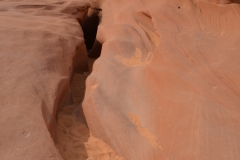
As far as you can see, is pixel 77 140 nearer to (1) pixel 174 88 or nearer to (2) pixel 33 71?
(2) pixel 33 71

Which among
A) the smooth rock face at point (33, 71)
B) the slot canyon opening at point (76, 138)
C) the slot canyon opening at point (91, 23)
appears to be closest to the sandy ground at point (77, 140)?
the slot canyon opening at point (76, 138)

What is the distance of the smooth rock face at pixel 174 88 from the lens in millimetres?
2027

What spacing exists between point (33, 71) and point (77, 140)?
80 centimetres

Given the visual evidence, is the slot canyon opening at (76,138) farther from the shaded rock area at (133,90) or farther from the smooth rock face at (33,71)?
the smooth rock face at (33,71)

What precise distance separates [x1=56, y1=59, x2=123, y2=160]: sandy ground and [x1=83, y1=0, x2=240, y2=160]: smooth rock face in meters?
0.08

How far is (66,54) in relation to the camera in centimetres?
333

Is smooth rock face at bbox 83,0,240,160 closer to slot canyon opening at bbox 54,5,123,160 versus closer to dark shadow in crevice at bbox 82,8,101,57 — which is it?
slot canyon opening at bbox 54,5,123,160

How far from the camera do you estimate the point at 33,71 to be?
270 centimetres

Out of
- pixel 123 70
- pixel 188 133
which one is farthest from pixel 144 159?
pixel 123 70

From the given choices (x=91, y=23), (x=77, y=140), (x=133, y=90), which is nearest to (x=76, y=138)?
(x=77, y=140)

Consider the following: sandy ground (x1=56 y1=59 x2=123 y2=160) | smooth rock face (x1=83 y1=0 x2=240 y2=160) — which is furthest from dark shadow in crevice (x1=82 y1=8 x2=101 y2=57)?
sandy ground (x1=56 y1=59 x2=123 y2=160)

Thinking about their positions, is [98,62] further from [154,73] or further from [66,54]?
[154,73]

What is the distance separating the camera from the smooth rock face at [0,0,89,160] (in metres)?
2.00

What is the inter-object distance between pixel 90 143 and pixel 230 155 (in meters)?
1.11
